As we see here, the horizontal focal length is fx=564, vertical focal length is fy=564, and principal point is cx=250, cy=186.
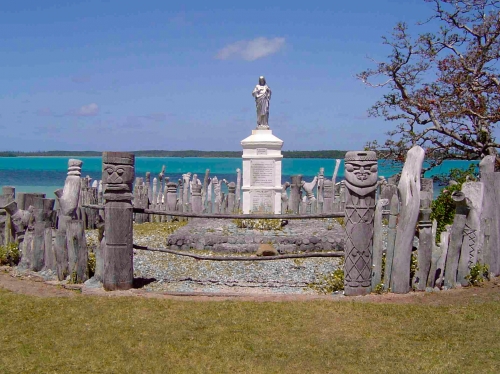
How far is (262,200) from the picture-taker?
15.2m

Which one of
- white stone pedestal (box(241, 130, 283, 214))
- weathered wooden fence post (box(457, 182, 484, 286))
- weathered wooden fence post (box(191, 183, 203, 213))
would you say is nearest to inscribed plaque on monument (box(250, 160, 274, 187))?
white stone pedestal (box(241, 130, 283, 214))

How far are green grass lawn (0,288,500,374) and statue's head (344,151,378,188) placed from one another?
1509mm

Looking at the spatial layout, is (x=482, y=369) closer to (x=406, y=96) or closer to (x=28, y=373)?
(x=28, y=373)

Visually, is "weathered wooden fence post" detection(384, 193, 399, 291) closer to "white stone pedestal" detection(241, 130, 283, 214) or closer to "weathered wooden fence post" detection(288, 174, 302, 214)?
"white stone pedestal" detection(241, 130, 283, 214)

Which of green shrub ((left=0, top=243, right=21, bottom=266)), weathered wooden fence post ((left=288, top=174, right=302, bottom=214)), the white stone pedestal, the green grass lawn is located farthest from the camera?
weathered wooden fence post ((left=288, top=174, right=302, bottom=214))

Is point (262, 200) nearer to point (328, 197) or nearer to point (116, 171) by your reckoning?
point (328, 197)

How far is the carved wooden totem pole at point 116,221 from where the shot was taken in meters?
7.27

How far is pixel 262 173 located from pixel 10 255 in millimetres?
7760

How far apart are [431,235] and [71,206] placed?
4.89 meters

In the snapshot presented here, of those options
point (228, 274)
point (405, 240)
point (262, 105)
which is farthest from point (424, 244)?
point (262, 105)

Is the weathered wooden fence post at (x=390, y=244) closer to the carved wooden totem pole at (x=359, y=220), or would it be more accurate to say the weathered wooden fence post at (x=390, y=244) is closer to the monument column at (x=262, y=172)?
the carved wooden totem pole at (x=359, y=220)

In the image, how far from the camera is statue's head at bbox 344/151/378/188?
700cm

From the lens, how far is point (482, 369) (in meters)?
4.75

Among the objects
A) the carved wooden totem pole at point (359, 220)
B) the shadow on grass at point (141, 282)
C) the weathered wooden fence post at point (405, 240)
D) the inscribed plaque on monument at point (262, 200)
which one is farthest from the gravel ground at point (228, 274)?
the inscribed plaque on monument at point (262, 200)
